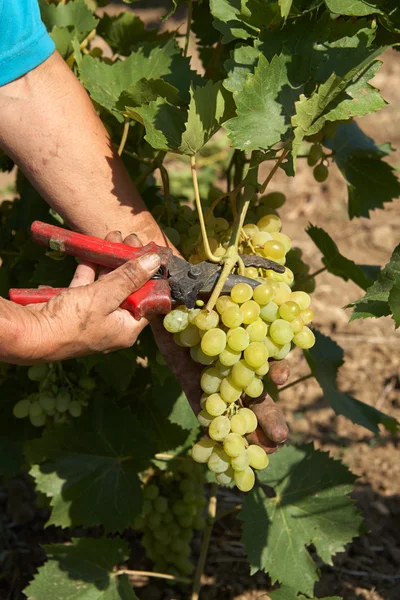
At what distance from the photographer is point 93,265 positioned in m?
1.35

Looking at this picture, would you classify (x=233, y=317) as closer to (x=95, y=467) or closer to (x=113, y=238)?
(x=113, y=238)

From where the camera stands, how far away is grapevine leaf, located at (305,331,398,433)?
1727mm

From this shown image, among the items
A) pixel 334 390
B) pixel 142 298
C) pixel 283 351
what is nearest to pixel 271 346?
pixel 283 351

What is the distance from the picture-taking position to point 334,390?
1793 millimetres

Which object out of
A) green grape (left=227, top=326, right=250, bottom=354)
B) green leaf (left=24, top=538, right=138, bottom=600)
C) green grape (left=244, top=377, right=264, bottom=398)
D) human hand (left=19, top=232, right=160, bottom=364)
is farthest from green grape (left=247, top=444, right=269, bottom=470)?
green leaf (left=24, top=538, right=138, bottom=600)

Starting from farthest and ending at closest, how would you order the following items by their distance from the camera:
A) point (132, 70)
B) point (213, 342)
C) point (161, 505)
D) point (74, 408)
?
point (161, 505) → point (74, 408) → point (132, 70) → point (213, 342)

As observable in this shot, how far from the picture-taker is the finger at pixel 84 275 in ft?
4.35

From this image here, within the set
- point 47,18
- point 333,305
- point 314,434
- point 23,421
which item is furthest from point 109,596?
point 333,305

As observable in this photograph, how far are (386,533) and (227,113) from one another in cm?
157

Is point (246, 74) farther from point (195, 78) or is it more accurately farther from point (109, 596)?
point (109, 596)

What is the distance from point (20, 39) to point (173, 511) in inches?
49.9

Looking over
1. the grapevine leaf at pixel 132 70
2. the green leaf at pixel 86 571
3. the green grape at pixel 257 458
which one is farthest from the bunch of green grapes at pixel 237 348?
the green leaf at pixel 86 571

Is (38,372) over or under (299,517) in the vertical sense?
over

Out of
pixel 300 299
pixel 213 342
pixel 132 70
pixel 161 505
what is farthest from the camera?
pixel 161 505
